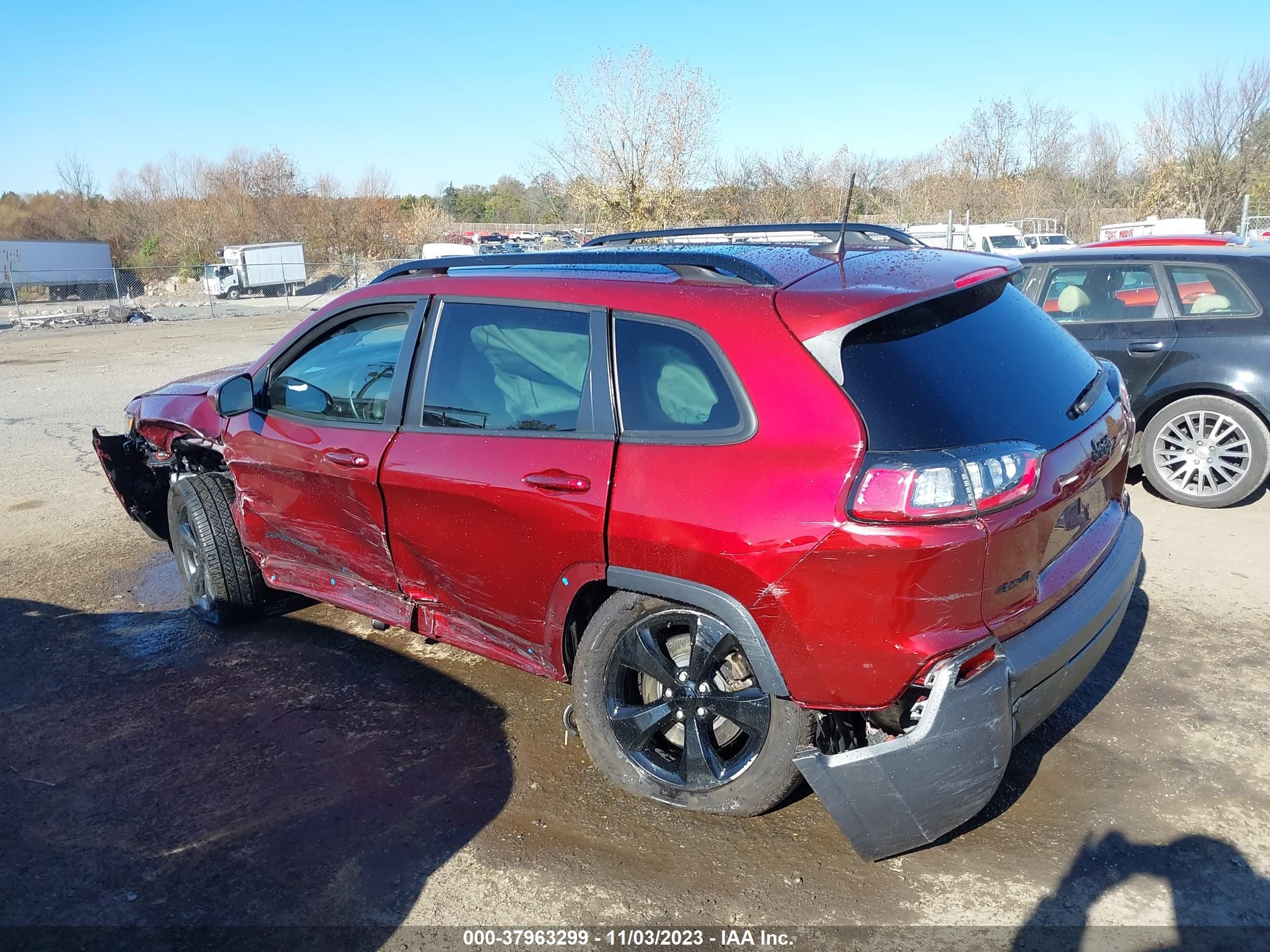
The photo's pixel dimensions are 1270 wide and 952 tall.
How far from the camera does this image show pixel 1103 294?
21.9 ft

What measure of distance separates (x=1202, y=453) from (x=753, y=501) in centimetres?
490

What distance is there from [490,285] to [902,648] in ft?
6.68

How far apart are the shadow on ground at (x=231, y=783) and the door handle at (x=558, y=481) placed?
111 cm

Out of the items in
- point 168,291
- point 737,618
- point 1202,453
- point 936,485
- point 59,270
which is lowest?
point 1202,453

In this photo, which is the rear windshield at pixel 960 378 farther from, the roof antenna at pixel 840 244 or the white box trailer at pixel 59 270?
the white box trailer at pixel 59 270

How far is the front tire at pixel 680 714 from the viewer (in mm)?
2922

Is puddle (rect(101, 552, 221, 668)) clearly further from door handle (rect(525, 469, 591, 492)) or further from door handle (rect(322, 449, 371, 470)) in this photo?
door handle (rect(525, 469, 591, 492))

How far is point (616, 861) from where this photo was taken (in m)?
2.98

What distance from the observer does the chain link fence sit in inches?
1247

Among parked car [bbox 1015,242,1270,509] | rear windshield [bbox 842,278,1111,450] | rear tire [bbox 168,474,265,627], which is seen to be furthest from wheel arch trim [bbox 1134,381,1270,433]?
rear tire [bbox 168,474,265,627]

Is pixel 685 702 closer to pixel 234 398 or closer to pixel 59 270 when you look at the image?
pixel 234 398

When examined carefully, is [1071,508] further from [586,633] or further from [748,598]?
[586,633]

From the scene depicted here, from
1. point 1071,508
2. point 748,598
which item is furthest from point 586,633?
point 1071,508

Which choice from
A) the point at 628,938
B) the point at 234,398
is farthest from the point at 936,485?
the point at 234,398
